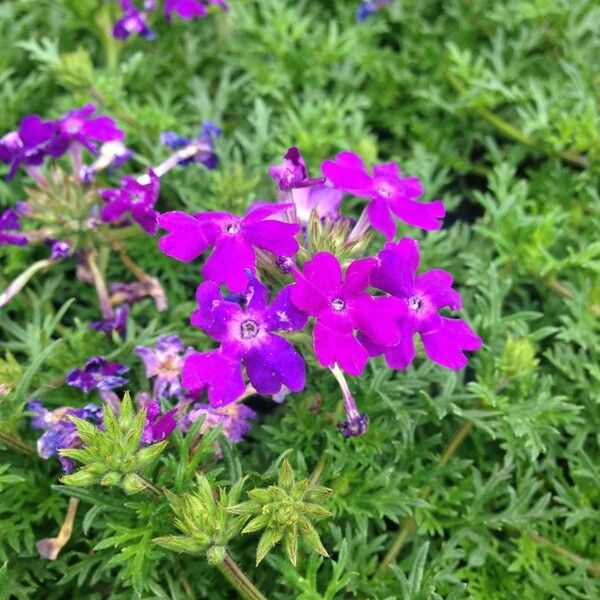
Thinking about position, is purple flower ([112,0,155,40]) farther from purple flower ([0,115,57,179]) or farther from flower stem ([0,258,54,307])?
flower stem ([0,258,54,307])

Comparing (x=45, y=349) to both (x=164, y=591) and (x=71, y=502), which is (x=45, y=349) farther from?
(x=164, y=591)

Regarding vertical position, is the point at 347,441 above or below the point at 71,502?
above

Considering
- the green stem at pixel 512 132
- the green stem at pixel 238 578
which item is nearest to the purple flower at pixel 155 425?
the green stem at pixel 238 578

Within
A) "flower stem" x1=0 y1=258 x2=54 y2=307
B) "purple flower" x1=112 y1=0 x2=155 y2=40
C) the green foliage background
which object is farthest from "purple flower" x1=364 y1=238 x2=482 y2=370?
"purple flower" x1=112 y1=0 x2=155 y2=40

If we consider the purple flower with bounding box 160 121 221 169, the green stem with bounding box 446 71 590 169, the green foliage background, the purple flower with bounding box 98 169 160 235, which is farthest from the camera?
the green stem with bounding box 446 71 590 169

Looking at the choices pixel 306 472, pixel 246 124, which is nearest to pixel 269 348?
pixel 306 472
